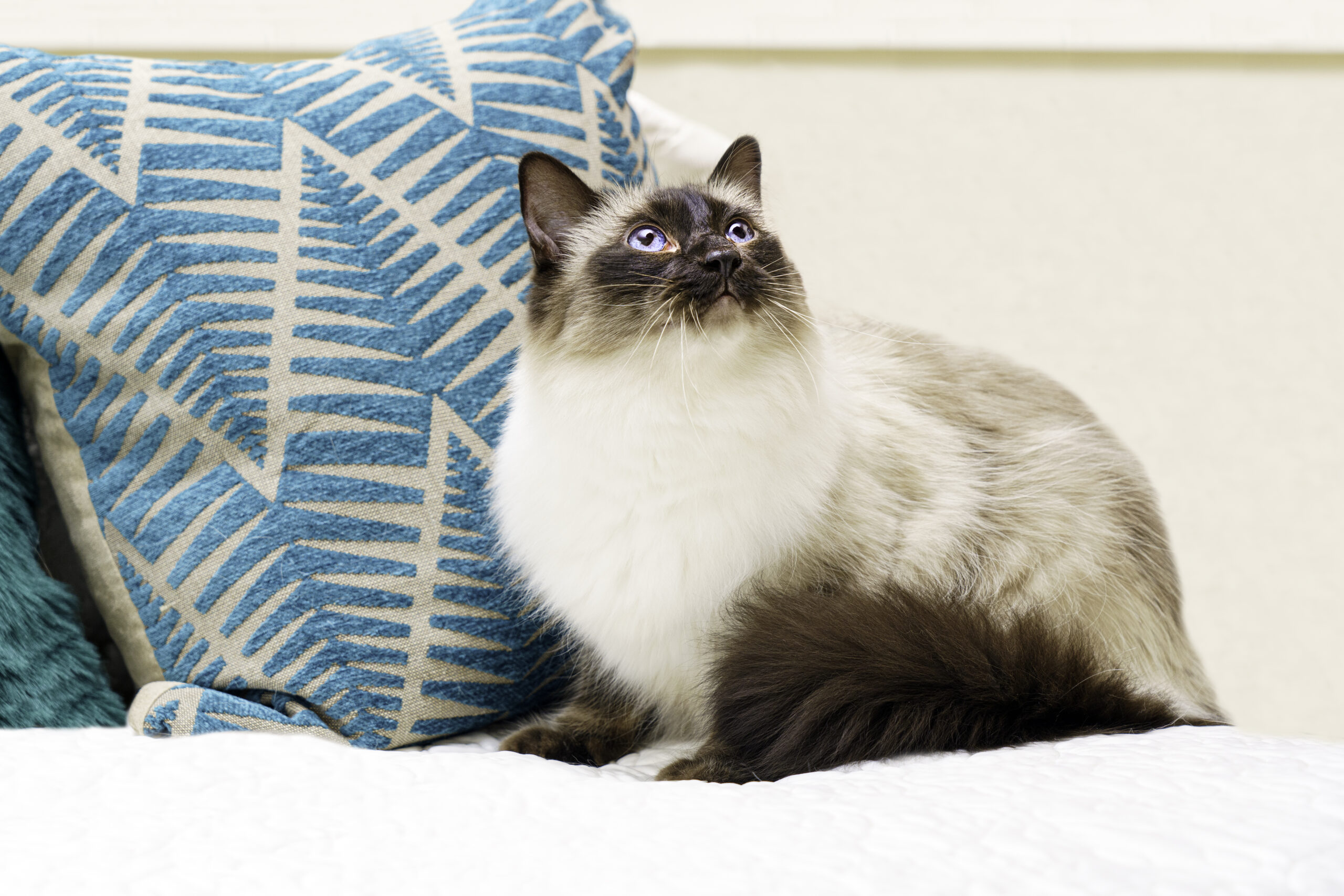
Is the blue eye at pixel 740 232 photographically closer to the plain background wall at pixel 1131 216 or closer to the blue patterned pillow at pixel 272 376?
the blue patterned pillow at pixel 272 376

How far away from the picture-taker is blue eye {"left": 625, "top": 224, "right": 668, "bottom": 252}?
0.94 meters

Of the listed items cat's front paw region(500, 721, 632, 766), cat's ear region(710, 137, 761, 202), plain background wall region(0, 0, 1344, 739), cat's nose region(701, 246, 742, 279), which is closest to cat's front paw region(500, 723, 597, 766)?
cat's front paw region(500, 721, 632, 766)

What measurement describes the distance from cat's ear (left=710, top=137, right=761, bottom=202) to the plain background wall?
81 centimetres

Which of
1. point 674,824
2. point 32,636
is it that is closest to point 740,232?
point 674,824

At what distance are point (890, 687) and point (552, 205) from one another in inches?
23.8

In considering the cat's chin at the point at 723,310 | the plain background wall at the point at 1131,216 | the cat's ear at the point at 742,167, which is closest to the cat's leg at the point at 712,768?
the cat's chin at the point at 723,310

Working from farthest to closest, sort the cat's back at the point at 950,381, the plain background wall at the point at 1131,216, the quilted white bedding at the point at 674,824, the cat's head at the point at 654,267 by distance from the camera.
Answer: the plain background wall at the point at 1131,216 → the cat's back at the point at 950,381 → the cat's head at the point at 654,267 → the quilted white bedding at the point at 674,824

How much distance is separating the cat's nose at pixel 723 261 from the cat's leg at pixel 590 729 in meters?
0.47

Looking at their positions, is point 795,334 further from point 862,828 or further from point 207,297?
point 207,297

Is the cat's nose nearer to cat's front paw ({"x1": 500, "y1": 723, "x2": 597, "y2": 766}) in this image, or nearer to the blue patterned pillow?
the blue patterned pillow

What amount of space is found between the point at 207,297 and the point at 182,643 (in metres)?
0.38

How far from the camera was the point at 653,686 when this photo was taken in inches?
39.0

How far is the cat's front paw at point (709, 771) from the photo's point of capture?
825 millimetres

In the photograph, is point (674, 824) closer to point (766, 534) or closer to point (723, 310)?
point (766, 534)
